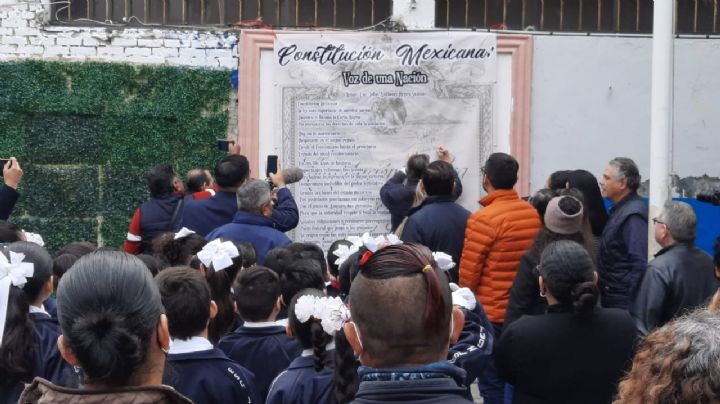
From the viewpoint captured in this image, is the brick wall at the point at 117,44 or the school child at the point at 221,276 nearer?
the school child at the point at 221,276

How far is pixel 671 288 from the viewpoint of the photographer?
19.9 ft

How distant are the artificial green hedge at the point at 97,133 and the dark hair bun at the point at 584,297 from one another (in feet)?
20.0

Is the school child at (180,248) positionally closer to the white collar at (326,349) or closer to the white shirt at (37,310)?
the white shirt at (37,310)

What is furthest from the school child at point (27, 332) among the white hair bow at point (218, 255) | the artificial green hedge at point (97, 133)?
the artificial green hedge at point (97, 133)

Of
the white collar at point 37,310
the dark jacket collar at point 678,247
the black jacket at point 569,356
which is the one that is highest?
the dark jacket collar at point 678,247

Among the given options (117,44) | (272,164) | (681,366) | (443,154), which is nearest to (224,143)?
(272,164)

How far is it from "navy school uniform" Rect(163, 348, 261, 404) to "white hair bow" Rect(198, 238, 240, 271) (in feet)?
4.49

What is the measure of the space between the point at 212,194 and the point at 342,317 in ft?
14.9

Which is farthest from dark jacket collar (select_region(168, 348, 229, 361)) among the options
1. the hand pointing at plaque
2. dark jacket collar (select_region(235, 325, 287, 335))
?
the hand pointing at plaque

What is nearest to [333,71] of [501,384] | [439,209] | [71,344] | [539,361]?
[439,209]

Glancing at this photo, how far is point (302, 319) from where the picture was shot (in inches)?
164

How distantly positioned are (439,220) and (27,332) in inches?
139

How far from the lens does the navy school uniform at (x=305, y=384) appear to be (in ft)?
13.4

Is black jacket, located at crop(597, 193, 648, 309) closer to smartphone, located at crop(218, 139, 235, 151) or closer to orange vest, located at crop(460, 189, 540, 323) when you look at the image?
orange vest, located at crop(460, 189, 540, 323)
